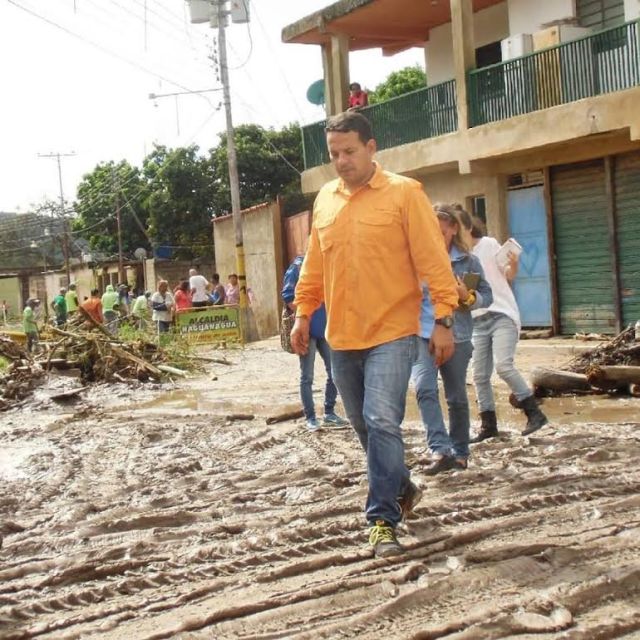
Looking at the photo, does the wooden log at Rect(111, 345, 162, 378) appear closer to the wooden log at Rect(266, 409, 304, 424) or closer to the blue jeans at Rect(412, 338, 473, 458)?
the wooden log at Rect(266, 409, 304, 424)

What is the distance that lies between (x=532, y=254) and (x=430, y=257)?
1413 cm

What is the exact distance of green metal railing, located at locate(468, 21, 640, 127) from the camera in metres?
15.1

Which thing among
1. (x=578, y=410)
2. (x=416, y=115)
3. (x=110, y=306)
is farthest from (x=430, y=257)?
(x=110, y=306)

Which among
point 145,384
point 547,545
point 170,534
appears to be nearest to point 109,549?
point 170,534

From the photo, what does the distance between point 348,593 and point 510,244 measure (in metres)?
3.80

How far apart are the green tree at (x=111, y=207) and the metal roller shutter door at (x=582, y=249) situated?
37.9 meters

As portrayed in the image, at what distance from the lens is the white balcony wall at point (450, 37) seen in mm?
19797

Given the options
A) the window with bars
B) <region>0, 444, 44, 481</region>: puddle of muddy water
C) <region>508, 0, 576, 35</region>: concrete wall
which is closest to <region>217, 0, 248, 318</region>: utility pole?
<region>508, 0, 576, 35</region>: concrete wall

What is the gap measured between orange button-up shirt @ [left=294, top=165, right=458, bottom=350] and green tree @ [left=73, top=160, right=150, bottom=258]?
4935cm

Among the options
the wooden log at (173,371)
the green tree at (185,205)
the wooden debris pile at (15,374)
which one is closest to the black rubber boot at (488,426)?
the wooden debris pile at (15,374)

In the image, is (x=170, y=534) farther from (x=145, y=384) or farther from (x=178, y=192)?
(x=178, y=192)

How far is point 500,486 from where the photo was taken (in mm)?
5293

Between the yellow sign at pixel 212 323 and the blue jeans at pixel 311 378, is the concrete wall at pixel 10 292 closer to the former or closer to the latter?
the yellow sign at pixel 212 323

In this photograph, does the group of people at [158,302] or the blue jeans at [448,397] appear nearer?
the blue jeans at [448,397]
